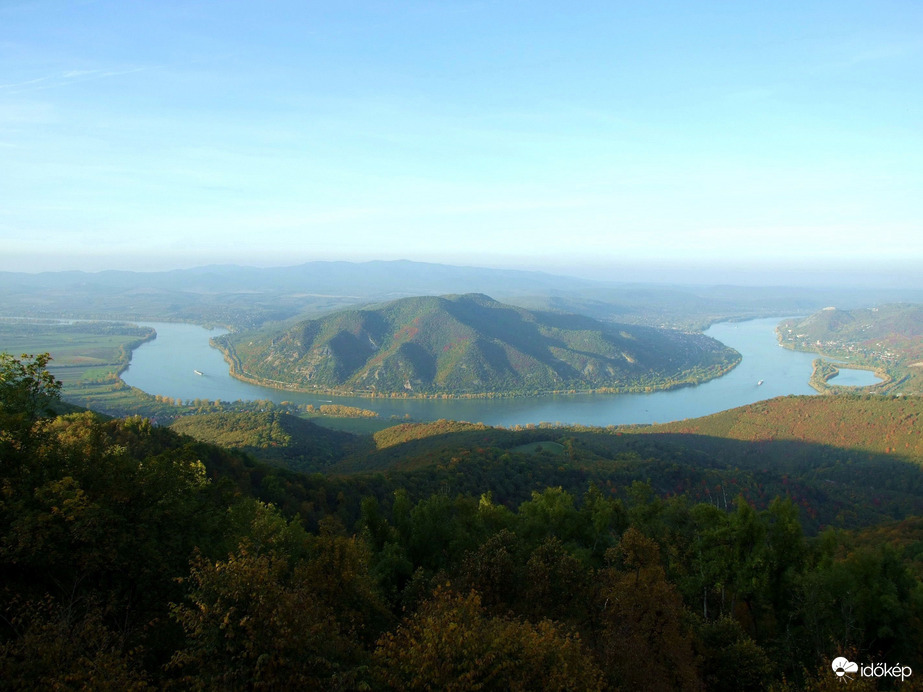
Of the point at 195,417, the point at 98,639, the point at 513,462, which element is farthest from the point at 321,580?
the point at 195,417

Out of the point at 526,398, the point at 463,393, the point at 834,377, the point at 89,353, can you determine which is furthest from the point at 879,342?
the point at 89,353

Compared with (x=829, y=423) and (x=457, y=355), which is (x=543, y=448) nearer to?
(x=829, y=423)

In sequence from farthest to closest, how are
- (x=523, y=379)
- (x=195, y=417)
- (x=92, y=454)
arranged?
(x=523, y=379) < (x=195, y=417) < (x=92, y=454)

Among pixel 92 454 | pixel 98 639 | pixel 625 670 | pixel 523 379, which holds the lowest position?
pixel 523 379

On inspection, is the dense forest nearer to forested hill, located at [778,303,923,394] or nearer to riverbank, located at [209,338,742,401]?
riverbank, located at [209,338,742,401]

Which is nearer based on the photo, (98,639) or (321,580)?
(98,639)

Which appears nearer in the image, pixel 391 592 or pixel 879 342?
pixel 391 592

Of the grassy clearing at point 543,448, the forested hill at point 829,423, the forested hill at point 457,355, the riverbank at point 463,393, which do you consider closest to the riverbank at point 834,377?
the forested hill at point 457,355

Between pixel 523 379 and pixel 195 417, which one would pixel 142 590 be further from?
→ pixel 523 379
